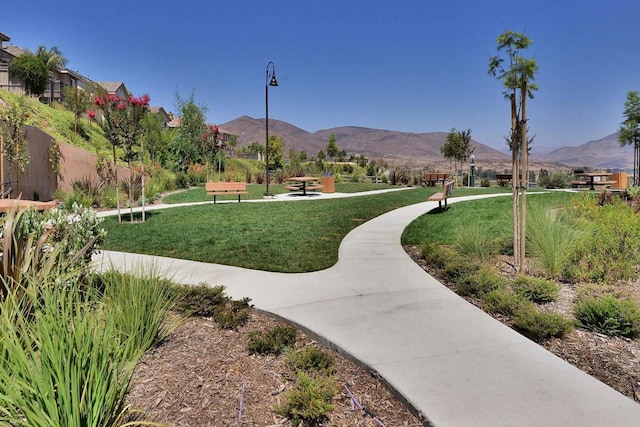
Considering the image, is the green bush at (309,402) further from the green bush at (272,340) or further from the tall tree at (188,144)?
the tall tree at (188,144)

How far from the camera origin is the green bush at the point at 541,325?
131 inches

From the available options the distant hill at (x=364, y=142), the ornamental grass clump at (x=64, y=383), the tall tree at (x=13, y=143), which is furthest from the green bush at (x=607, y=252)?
the distant hill at (x=364, y=142)

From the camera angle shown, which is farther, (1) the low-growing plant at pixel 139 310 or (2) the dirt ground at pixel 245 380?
(1) the low-growing plant at pixel 139 310

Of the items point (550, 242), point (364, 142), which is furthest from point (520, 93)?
point (364, 142)

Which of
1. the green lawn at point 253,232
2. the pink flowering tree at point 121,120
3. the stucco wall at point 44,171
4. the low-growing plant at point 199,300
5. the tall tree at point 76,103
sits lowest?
the low-growing plant at point 199,300

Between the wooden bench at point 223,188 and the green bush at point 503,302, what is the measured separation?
1193 centimetres

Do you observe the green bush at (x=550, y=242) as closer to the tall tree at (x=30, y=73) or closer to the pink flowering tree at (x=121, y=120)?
the pink flowering tree at (x=121, y=120)

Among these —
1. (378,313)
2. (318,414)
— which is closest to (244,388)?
(318,414)

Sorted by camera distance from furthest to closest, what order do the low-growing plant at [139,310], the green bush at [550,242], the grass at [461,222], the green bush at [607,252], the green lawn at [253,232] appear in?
the grass at [461,222]
the green lawn at [253,232]
the green bush at [550,242]
the green bush at [607,252]
the low-growing plant at [139,310]

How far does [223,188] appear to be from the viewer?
1491 cm

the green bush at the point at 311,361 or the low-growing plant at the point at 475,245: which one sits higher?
the low-growing plant at the point at 475,245

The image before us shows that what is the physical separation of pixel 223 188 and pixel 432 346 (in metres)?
12.8

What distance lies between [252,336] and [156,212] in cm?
1000

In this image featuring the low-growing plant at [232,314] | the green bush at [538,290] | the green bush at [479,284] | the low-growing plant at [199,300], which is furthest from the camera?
the green bush at [479,284]
